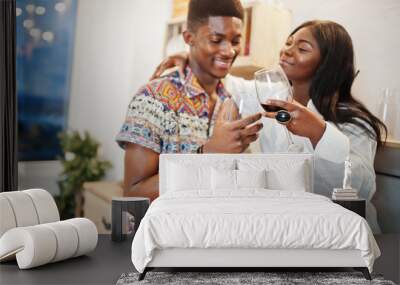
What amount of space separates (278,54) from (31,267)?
291 centimetres

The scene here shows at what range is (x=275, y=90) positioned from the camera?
5746 millimetres

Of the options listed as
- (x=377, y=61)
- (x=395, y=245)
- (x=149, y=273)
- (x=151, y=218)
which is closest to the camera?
(x=151, y=218)

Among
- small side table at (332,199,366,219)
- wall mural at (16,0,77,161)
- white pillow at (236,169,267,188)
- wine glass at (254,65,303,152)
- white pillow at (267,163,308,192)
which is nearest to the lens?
white pillow at (236,169,267,188)

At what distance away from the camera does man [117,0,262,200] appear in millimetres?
5828

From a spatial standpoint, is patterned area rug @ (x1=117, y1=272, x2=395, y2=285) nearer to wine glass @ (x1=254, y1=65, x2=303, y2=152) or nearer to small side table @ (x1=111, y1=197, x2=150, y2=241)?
small side table @ (x1=111, y1=197, x2=150, y2=241)

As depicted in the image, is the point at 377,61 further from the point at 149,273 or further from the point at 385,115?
the point at 149,273

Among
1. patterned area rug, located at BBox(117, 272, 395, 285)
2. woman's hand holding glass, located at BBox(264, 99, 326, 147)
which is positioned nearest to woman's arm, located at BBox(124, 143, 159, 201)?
woman's hand holding glass, located at BBox(264, 99, 326, 147)

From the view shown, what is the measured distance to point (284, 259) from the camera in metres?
4.16

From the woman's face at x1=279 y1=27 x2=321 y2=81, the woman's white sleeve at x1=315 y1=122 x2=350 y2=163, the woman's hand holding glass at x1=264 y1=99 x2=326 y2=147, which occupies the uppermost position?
the woman's face at x1=279 y1=27 x2=321 y2=81

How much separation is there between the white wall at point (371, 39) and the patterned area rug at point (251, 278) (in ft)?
6.82

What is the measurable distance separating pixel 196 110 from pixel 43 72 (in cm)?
149

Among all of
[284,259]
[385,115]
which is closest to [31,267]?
[284,259]

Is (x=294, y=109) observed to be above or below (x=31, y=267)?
above

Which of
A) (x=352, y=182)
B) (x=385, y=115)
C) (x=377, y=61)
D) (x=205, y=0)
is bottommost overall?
(x=352, y=182)
